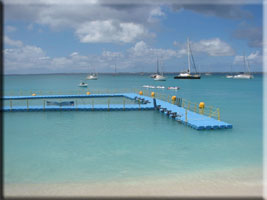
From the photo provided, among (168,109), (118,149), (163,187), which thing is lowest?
(163,187)

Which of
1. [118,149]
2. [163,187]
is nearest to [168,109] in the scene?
[118,149]

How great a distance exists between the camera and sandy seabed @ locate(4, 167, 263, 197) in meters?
9.30

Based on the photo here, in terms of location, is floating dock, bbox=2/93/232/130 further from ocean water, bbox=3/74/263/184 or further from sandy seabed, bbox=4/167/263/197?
sandy seabed, bbox=4/167/263/197

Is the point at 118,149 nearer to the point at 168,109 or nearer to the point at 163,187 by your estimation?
the point at 163,187

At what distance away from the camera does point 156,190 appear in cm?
959

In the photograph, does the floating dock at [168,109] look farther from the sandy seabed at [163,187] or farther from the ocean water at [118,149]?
the sandy seabed at [163,187]

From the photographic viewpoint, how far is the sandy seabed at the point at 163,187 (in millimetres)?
9297

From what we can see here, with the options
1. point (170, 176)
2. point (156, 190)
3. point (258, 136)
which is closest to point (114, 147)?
point (170, 176)

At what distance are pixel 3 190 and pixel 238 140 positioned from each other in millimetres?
13082

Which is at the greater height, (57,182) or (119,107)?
(119,107)

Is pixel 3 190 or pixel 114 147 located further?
pixel 114 147

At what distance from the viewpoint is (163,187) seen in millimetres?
9867

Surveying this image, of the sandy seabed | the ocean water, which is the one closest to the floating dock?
the ocean water

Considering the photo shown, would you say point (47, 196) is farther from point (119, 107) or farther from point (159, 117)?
point (119, 107)
